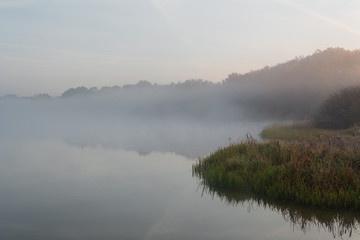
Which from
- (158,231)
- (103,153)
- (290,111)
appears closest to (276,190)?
(158,231)

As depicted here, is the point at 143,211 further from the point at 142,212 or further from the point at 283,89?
the point at 283,89

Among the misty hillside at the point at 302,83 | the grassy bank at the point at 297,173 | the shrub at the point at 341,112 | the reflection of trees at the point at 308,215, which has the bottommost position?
the reflection of trees at the point at 308,215

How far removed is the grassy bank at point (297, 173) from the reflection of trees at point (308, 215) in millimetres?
337

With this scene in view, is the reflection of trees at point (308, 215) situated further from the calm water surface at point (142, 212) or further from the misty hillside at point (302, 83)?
the misty hillside at point (302, 83)

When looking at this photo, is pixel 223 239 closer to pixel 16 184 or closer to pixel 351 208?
Answer: pixel 351 208

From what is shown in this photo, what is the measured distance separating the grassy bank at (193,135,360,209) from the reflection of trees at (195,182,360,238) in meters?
0.34

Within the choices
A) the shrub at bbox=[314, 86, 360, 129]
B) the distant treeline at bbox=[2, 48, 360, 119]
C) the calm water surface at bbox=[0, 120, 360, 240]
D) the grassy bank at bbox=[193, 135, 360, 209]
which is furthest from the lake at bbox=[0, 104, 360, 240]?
the distant treeline at bbox=[2, 48, 360, 119]

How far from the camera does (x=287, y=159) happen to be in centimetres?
1443

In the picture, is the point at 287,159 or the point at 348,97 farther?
the point at 348,97

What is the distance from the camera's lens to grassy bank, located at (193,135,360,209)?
1141 cm

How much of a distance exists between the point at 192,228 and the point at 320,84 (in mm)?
58861

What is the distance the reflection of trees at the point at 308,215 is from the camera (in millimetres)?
9648

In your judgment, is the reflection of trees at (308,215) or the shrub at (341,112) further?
the shrub at (341,112)

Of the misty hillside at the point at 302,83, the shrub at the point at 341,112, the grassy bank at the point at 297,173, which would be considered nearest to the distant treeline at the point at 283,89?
the misty hillside at the point at 302,83
